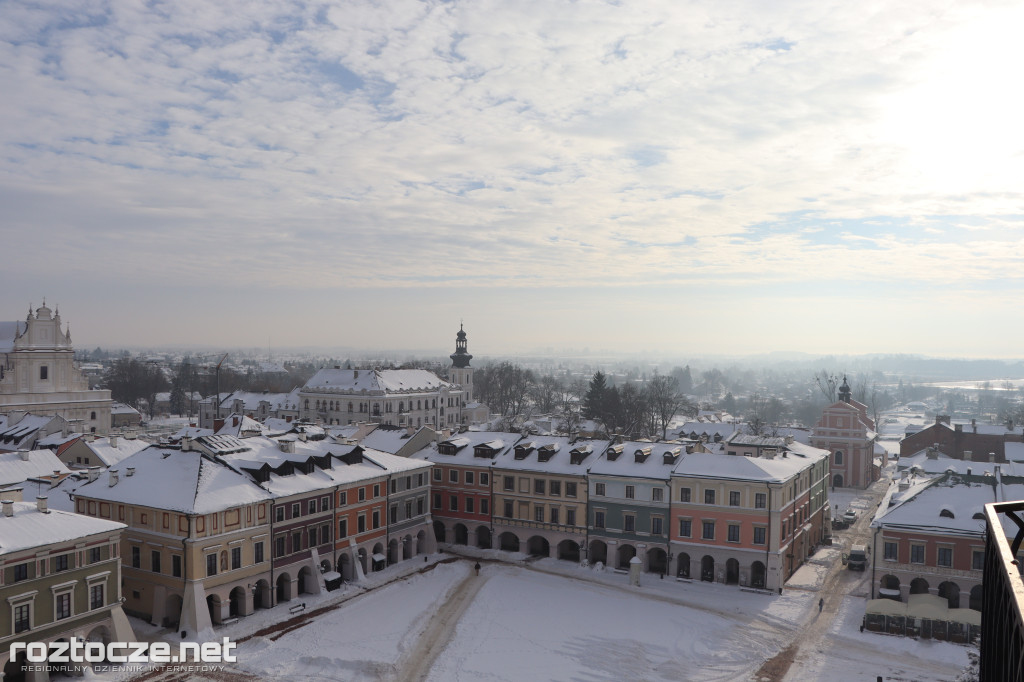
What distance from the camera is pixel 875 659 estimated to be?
40031mm

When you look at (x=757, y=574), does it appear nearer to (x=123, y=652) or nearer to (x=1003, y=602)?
(x=123, y=652)

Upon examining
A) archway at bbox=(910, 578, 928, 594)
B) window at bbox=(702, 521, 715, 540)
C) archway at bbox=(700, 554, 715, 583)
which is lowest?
archway at bbox=(700, 554, 715, 583)

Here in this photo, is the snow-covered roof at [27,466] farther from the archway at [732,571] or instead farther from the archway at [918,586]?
the archway at [918,586]

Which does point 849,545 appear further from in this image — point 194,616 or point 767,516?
point 194,616

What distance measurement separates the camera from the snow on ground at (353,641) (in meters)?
37.6

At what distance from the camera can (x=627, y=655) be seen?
40.2m

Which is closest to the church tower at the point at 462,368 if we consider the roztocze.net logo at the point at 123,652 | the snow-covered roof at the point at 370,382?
the snow-covered roof at the point at 370,382

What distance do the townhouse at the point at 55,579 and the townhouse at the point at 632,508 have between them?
103ft

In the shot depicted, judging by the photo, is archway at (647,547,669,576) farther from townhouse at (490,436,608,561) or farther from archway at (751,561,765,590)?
archway at (751,561,765,590)

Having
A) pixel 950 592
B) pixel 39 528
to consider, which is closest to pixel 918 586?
pixel 950 592

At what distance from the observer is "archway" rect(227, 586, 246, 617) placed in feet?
146

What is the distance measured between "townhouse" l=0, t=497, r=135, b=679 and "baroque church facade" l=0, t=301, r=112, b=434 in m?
58.3

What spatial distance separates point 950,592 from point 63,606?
4898 cm

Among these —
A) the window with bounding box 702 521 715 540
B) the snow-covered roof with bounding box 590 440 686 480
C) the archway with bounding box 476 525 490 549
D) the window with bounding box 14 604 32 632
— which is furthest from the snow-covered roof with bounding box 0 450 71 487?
the window with bounding box 702 521 715 540
